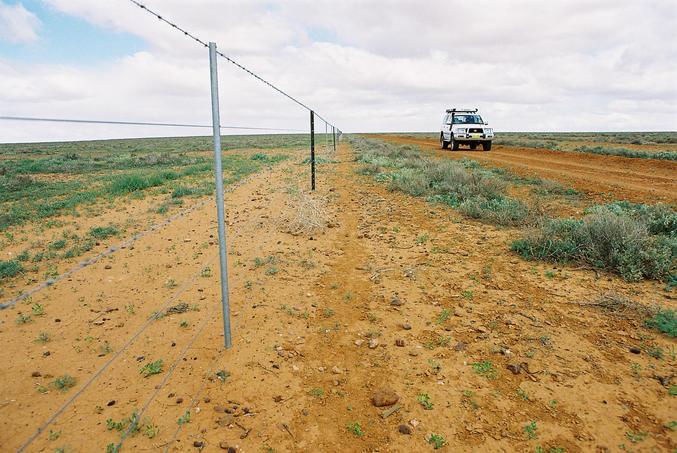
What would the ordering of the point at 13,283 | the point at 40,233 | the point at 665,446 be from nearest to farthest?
the point at 665,446 < the point at 13,283 < the point at 40,233

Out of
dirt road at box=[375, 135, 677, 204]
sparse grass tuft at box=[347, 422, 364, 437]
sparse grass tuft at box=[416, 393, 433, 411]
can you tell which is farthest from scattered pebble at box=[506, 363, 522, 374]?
dirt road at box=[375, 135, 677, 204]

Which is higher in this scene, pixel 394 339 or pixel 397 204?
pixel 397 204

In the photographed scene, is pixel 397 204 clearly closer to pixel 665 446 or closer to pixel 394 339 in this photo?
pixel 394 339

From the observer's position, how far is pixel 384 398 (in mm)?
3244

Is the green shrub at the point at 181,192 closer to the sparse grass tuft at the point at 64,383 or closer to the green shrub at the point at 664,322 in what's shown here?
the sparse grass tuft at the point at 64,383

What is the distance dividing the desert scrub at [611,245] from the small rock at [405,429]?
401cm

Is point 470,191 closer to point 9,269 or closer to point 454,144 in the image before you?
point 9,269

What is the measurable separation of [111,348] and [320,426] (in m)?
2.53

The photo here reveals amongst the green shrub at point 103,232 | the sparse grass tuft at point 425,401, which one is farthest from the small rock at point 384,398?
the green shrub at point 103,232

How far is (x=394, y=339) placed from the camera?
164 inches

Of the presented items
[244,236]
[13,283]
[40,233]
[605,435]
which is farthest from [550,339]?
[40,233]

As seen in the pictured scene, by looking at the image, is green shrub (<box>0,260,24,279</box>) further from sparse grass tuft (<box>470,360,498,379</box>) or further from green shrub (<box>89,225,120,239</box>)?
sparse grass tuft (<box>470,360,498,379</box>)

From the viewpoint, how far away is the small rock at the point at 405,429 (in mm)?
2932

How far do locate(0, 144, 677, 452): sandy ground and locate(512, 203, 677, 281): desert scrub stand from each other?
30 cm
